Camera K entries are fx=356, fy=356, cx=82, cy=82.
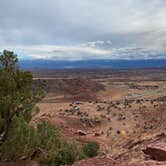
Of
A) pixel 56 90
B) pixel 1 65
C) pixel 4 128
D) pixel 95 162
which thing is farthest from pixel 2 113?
pixel 56 90

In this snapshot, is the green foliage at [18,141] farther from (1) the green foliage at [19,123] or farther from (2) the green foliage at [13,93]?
(2) the green foliage at [13,93]

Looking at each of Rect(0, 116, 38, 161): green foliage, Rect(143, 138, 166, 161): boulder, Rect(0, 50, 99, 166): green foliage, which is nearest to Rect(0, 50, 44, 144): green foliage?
Rect(0, 50, 99, 166): green foliage

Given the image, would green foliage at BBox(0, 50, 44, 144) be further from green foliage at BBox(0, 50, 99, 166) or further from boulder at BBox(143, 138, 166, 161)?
boulder at BBox(143, 138, 166, 161)

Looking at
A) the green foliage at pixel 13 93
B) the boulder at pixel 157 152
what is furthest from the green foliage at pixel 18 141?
the boulder at pixel 157 152

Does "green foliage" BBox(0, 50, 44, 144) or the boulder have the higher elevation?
"green foliage" BBox(0, 50, 44, 144)

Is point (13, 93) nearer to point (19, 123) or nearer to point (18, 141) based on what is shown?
point (19, 123)

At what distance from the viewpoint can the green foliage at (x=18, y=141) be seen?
46.7 ft

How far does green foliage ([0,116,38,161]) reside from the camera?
46.7ft

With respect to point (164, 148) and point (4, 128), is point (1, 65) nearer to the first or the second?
point (4, 128)

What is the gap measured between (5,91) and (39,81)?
76637 mm

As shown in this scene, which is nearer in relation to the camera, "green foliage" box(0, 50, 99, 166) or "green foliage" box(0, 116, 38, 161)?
"green foliage" box(0, 116, 38, 161)

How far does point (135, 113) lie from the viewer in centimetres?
4747

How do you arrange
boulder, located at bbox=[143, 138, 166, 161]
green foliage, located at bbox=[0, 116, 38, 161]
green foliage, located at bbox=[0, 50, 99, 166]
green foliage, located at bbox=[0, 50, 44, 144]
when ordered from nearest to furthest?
boulder, located at bbox=[143, 138, 166, 161] → green foliage, located at bbox=[0, 116, 38, 161] → green foliage, located at bbox=[0, 50, 99, 166] → green foliage, located at bbox=[0, 50, 44, 144]

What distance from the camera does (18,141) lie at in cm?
1423
